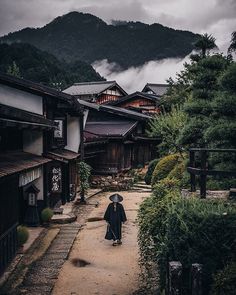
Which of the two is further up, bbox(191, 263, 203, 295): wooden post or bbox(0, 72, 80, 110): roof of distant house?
bbox(0, 72, 80, 110): roof of distant house

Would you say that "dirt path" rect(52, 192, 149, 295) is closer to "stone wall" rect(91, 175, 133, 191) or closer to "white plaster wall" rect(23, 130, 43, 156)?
"white plaster wall" rect(23, 130, 43, 156)

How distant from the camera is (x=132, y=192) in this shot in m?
25.0

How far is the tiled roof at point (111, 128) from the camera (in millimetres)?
30767

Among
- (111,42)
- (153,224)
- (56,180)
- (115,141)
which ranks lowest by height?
(153,224)

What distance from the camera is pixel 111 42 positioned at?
14025 cm

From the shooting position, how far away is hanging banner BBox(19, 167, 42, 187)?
13102 mm

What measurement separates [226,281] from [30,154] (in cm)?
1173

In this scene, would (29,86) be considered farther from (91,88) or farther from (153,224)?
(91,88)

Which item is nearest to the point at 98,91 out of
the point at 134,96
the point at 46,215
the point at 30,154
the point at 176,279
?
the point at 134,96

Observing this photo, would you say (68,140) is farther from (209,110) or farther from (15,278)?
(15,278)

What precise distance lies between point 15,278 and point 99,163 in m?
21.1

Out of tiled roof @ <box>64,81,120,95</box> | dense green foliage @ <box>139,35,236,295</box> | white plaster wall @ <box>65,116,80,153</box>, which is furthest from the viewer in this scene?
tiled roof @ <box>64,81,120,95</box>

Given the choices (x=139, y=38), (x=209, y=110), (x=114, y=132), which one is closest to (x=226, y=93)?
(x=209, y=110)

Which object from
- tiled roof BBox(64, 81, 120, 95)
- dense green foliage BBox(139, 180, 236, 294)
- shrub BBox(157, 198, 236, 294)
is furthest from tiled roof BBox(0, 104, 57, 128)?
tiled roof BBox(64, 81, 120, 95)
